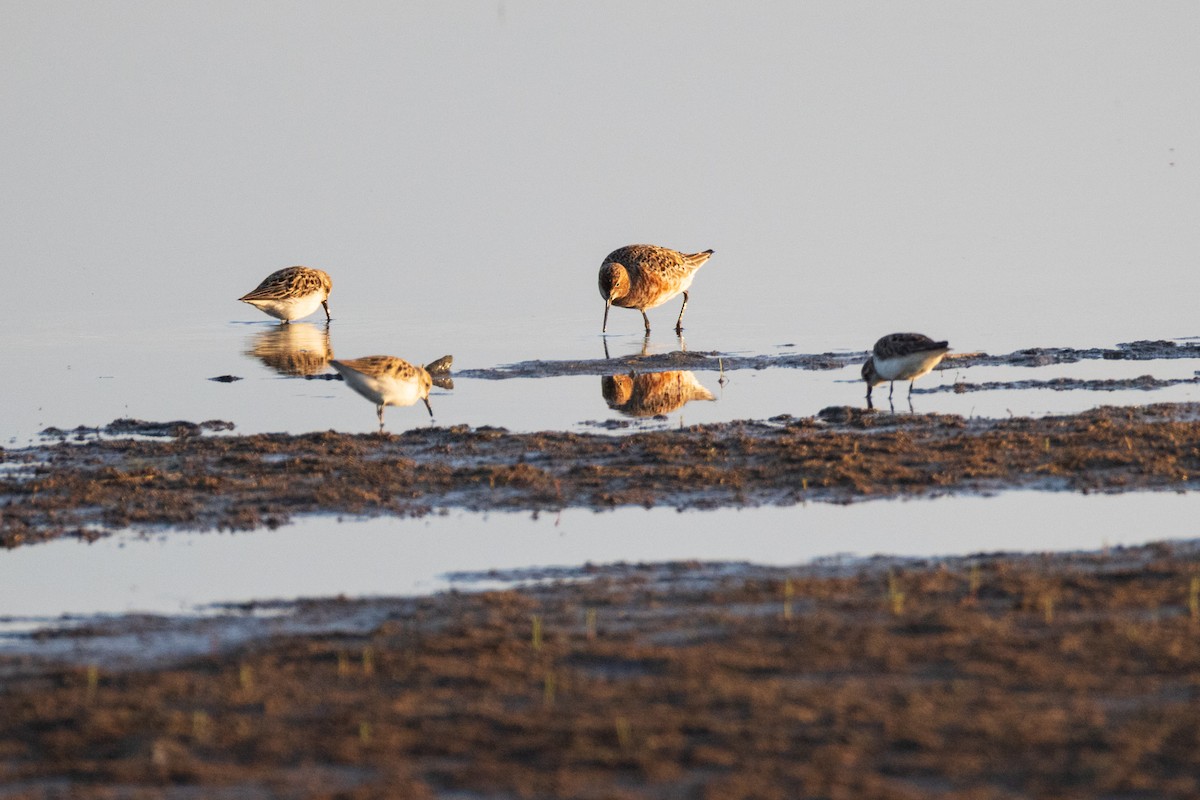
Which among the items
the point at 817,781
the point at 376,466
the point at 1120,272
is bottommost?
the point at 817,781

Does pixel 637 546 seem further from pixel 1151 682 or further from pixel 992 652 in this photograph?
pixel 1151 682

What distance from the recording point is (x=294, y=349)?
23094 millimetres

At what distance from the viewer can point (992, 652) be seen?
25.0 ft

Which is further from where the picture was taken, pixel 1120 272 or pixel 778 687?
pixel 1120 272

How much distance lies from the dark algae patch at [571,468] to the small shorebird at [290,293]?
34.2 feet

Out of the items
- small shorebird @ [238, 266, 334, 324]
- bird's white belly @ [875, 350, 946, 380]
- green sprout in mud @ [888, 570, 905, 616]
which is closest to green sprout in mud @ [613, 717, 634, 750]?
green sprout in mud @ [888, 570, 905, 616]

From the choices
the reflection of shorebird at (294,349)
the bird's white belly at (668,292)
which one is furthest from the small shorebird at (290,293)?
the bird's white belly at (668,292)

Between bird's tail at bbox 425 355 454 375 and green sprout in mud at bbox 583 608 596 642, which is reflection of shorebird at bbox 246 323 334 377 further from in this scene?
green sprout in mud at bbox 583 608 596 642

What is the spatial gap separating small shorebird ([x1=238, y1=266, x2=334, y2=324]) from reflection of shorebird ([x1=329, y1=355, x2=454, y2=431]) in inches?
380

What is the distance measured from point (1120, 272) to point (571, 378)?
14.8 m

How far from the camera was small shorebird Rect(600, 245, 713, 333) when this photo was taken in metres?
24.2

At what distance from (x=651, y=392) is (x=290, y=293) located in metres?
9.18

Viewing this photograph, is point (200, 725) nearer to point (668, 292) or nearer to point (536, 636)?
point (536, 636)

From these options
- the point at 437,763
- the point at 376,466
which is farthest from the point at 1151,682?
the point at 376,466
